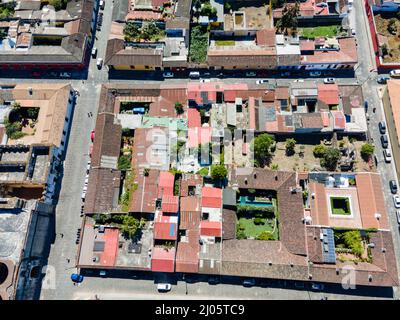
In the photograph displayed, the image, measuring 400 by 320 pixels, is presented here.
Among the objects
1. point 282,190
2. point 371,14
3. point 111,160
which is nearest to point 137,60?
point 111,160

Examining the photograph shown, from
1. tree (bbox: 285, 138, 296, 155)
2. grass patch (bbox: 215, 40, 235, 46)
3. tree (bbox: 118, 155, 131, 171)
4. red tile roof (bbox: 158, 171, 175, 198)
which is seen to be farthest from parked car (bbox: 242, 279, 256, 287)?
grass patch (bbox: 215, 40, 235, 46)

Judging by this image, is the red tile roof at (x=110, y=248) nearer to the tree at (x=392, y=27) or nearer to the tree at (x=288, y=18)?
the tree at (x=288, y=18)

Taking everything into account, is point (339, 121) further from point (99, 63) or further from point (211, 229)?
point (99, 63)

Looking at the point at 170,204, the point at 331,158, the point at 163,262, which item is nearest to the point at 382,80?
the point at 331,158

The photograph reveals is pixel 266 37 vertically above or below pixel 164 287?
above

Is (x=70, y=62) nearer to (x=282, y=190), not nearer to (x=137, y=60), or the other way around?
(x=137, y=60)

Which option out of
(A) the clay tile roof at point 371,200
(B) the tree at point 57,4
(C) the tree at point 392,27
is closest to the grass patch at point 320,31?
(C) the tree at point 392,27
